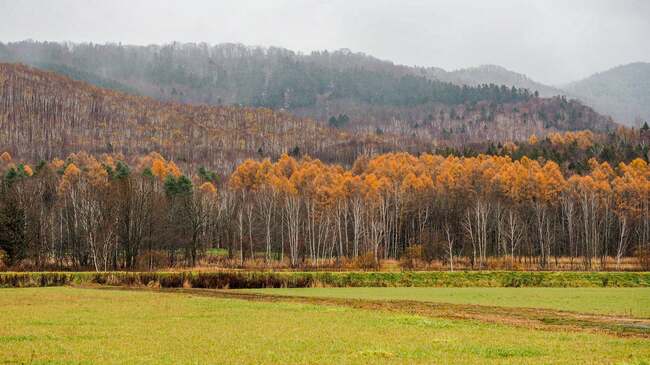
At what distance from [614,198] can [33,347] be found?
373ft

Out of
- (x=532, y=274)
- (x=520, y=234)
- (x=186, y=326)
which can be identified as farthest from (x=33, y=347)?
(x=520, y=234)

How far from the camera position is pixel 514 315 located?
33.1 meters

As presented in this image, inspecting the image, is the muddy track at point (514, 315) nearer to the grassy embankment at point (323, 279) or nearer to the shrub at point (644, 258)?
the grassy embankment at point (323, 279)

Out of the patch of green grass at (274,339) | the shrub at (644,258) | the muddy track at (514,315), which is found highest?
the patch of green grass at (274,339)

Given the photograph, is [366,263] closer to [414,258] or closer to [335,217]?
[414,258]

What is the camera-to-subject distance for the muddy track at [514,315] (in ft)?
89.6

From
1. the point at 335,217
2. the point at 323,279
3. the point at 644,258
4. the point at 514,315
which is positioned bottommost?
the point at 644,258

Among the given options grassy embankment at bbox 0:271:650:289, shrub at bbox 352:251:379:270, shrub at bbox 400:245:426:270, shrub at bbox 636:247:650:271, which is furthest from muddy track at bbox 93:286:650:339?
shrub at bbox 636:247:650:271

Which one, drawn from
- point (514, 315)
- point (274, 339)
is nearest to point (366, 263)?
point (514, 315)

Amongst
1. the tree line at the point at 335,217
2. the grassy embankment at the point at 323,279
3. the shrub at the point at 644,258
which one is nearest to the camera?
the grassy embankment at the point at 323,279

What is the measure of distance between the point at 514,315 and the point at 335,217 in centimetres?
7790

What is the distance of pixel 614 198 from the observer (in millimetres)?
113562

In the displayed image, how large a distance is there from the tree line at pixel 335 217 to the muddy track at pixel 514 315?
155 feet

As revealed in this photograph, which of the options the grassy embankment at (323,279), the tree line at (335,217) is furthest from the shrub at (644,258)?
the grassy embankment at (323,279)
